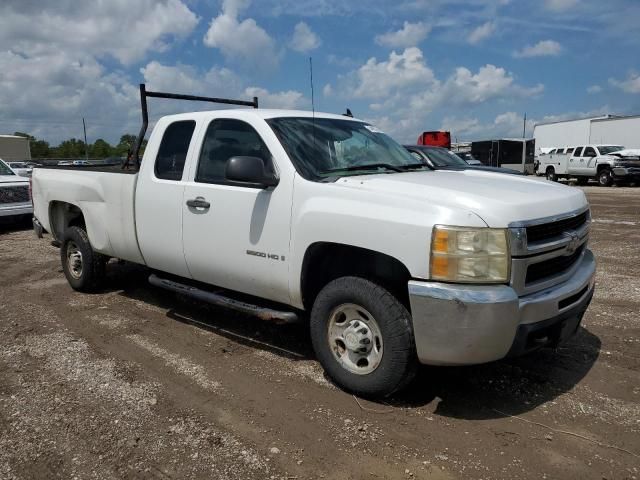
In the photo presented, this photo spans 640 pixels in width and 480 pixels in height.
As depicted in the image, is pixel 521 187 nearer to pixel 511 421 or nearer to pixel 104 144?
pixel 511 421

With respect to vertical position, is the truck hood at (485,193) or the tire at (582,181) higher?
the truck hood at (485,193)

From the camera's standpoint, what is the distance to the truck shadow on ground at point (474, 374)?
350 cm

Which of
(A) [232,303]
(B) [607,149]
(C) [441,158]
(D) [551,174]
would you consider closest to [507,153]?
(D) [551,174]

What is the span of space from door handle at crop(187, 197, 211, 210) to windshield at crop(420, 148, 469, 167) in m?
8.75

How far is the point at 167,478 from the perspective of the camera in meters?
2.74

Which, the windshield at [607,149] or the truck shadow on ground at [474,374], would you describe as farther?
the windshield at [607,149]

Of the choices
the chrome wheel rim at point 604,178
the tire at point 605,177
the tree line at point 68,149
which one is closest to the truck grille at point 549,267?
the tire at point 605,177

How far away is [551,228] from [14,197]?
11531 mm

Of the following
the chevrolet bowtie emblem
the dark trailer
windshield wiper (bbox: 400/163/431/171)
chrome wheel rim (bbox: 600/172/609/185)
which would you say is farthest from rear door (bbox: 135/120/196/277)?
the dark trailer

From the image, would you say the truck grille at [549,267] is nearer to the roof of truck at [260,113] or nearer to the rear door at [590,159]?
the roof of truck at [260,113]

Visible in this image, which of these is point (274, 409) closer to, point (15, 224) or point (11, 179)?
point (11, 179)

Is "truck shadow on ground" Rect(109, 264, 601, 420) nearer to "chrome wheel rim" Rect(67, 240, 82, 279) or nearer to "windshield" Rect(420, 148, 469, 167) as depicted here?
"chrome wheel rim" Rect(67, 240, 82, 279)

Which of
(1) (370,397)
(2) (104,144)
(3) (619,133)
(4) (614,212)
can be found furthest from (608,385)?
(2) (104,144)

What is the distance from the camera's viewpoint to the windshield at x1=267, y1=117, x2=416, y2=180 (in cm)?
392
